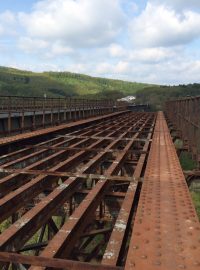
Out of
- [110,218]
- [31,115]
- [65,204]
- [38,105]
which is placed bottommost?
[110,218]

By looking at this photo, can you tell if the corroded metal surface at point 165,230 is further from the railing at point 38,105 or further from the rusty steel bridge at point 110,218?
the railing at point 38,105

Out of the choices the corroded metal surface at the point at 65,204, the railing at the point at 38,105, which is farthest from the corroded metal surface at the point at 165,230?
the railing at the point at 38,105

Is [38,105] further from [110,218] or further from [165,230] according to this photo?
[165,230]

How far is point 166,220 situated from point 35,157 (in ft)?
19.3

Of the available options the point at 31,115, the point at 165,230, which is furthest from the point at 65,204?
the point at 31,115

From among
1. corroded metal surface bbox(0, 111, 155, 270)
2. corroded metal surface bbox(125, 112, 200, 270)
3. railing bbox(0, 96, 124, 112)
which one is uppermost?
railing bbox(0, 96, 124, 112)

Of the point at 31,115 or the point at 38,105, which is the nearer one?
the point at 31,115

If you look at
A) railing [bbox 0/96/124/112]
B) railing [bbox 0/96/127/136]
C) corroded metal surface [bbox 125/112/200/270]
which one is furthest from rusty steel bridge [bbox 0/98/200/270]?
railing [bbox 0/96/124/112]

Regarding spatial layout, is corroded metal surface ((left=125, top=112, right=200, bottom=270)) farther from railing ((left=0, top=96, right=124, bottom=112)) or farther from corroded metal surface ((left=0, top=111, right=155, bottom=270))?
railing ((left=0, top=96, right=124, bottom=112))

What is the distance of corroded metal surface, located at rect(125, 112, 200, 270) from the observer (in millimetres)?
2789

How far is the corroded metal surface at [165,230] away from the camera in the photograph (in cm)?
279

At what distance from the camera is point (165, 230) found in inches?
138

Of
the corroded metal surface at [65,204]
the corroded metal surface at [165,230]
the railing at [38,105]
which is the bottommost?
the corroded metal surface at [65,204]

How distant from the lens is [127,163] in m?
9.21
